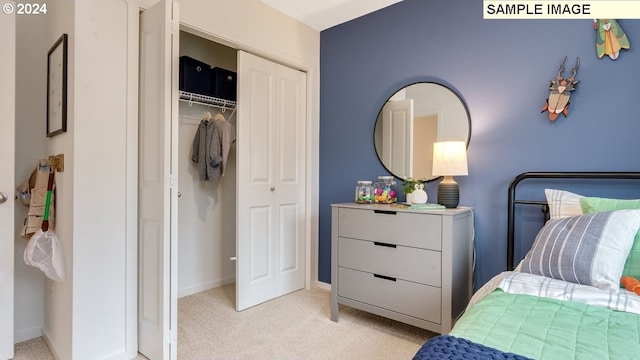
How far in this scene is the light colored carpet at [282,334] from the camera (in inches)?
77.7

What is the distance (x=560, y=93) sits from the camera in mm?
1977

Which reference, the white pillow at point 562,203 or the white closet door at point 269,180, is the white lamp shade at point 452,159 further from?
the white closet door at point 269,180

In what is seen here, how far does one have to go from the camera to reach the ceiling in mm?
2660

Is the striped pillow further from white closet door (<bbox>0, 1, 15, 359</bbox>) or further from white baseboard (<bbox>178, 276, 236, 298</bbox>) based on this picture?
A: white closet door (<bbox>0, 1, 15, 359</bbox>)

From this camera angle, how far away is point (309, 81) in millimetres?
3129

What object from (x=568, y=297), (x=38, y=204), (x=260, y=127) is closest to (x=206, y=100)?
(x=260, y=127)

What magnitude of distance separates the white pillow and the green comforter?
75 centimetres

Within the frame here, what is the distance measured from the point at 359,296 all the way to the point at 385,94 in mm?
1582

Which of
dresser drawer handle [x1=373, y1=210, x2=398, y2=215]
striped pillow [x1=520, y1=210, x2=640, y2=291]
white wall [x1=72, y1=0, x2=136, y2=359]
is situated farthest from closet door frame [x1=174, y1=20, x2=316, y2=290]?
striped pillow [x1=520, y1=210, x2=640, y2=291]

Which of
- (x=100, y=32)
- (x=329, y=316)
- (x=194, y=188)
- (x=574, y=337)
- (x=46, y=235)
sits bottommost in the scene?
(x=329, y=316)

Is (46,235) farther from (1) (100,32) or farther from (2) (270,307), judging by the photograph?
(2) (270,307)

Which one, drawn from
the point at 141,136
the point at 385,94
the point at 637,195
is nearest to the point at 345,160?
the point at 385,94

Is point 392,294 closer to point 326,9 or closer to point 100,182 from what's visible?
point 100,182

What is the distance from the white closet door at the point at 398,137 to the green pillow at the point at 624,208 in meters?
1.13
